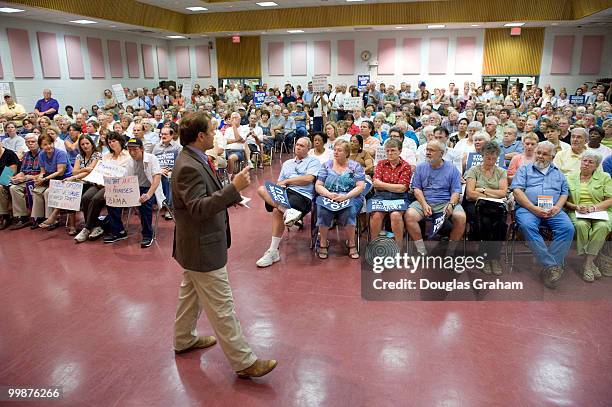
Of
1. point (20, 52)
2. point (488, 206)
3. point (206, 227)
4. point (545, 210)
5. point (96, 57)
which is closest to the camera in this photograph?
point (206, 227)

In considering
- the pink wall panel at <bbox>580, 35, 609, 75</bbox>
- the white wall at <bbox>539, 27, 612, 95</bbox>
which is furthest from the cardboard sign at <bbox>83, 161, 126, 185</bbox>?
the pink wall panel at <bbox>580, 35, 609, 75</bbox>

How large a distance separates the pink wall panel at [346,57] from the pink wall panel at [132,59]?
8189 mm

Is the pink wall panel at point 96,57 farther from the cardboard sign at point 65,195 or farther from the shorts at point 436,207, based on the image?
the shorts at point 436,207

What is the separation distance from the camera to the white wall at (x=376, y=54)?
1604cm

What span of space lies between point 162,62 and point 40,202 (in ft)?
48.8

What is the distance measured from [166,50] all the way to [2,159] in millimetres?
14934

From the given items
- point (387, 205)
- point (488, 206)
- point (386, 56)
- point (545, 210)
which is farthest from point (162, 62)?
point (545, 210)

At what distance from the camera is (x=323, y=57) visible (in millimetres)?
17219

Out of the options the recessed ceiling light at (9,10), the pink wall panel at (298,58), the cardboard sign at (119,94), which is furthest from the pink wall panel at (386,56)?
the recessed ceiling light at (9,10)

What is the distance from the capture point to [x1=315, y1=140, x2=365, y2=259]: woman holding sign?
4.37m

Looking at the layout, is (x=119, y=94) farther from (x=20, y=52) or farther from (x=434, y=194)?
(x=434, y=194)

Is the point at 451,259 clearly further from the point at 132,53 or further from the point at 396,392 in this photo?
the point at 132,53

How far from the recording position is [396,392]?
8.20 feet

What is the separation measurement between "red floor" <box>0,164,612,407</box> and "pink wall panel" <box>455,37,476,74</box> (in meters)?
14.4
